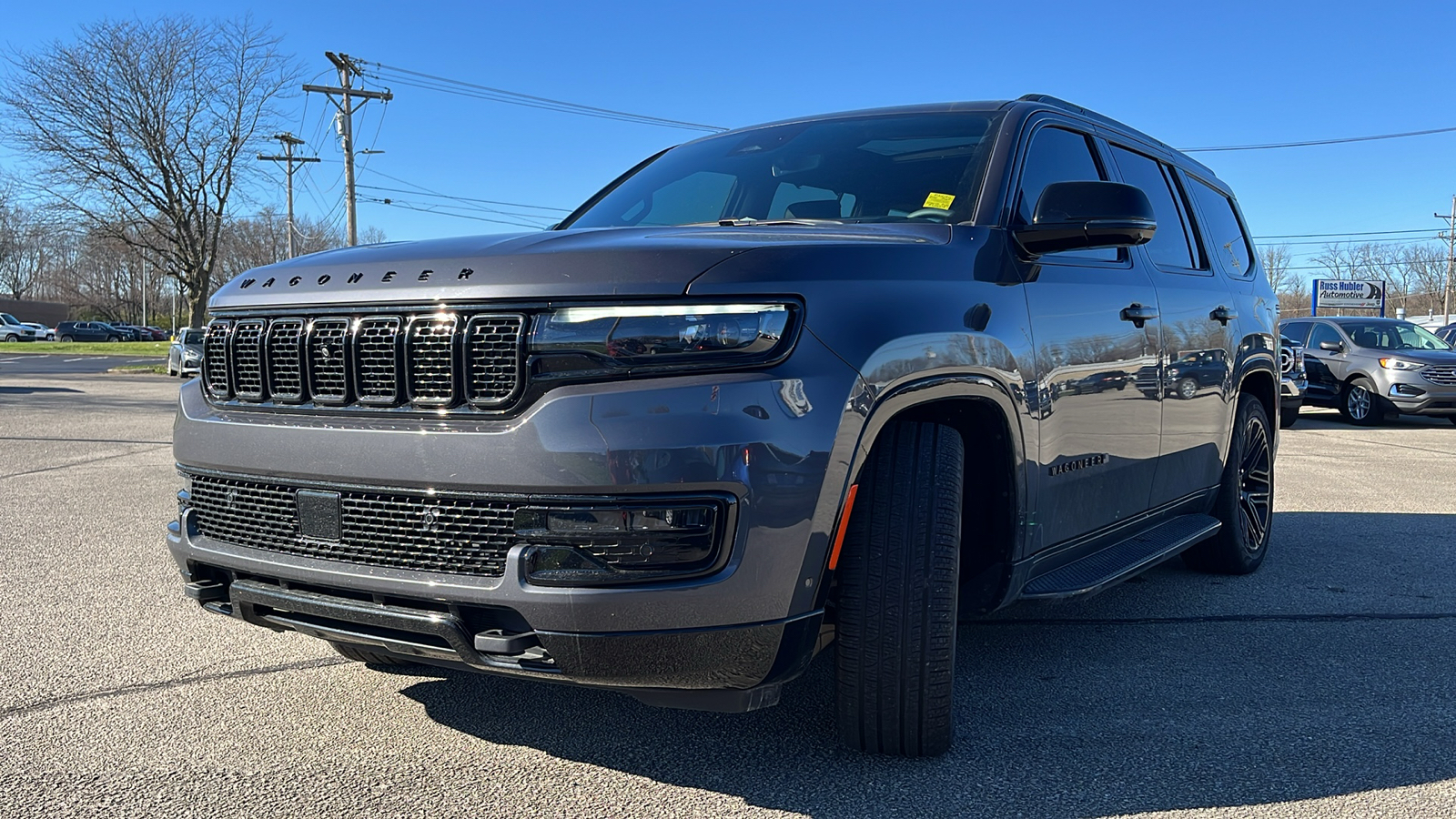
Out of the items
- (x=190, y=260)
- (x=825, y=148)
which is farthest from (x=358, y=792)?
(x=190, y=260)

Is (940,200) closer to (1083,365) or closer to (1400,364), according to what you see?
(1083,365)

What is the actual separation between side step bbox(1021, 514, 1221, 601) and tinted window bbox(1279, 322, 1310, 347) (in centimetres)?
1386

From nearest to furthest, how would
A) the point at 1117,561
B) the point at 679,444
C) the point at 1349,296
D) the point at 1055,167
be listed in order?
the point at 679,444 < the point at 1117,561 < the point at 1055,167 < the point at 1349,296

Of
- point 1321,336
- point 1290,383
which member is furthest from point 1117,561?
point 1321,336

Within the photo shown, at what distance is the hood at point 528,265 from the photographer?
2.35m

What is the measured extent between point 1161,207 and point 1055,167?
1.05 metres

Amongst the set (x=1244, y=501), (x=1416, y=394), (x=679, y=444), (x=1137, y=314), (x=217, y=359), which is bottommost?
(x=1244, y=501)

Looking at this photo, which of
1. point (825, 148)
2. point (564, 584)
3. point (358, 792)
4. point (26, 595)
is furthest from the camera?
point (26, 595)

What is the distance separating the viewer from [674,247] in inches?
95.1

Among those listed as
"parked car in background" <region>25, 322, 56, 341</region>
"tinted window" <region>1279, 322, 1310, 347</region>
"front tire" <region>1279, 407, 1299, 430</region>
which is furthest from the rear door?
"parked car in background" <region>25, 322, 56, 341</region>

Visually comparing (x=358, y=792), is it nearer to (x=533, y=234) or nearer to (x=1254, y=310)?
(x=533, y=234)

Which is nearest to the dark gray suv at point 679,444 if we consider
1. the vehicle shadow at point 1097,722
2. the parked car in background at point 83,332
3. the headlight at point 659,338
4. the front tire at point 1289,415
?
the headlight at point 659,338

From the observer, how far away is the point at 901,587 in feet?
8.41

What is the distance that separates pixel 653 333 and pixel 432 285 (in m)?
A: 0.54
